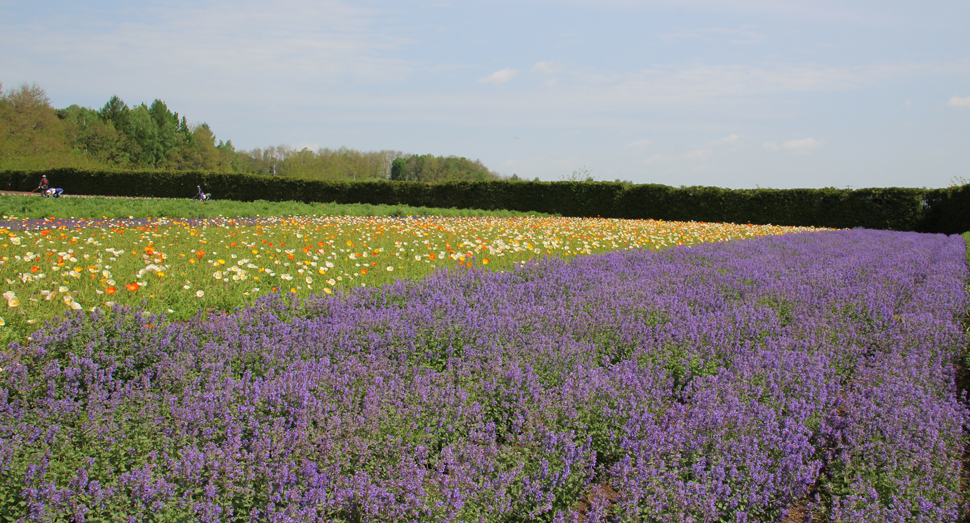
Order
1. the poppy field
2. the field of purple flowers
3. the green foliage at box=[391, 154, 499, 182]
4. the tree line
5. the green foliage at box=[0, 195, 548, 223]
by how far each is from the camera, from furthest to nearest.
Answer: the green foliage at box=[391, 154, 499, 182], the tree line, the green foliage at box=[0, 195, 548, 223], the poppy field, the field of purple flowers

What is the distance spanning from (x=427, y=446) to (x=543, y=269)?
412 cm

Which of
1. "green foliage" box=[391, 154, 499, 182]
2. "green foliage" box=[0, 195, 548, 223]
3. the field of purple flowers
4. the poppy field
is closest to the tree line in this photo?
"green foliage" box=[391, 154, 499, 182]

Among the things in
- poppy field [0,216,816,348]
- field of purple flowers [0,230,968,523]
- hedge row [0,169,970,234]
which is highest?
hedge row [0,169,970,234]

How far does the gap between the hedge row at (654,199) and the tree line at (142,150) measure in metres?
5.37

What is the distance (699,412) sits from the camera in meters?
2.98

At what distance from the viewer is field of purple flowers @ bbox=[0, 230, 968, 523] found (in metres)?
2.26

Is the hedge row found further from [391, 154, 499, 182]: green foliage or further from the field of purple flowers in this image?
[391, 154, 499, 182]: green foliage

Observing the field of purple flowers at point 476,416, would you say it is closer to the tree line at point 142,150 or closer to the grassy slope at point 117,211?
the grassy slope at point 117,211

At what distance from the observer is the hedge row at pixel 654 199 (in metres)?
21.7

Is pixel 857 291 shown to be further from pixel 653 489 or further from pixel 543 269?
pixel 653 489

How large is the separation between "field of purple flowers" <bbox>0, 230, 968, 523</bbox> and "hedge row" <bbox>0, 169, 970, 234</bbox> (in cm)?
2061

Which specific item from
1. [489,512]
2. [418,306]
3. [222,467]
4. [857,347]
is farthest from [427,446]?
[857,347]

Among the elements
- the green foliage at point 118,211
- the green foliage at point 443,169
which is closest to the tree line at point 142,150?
the green foliage at point 443,169

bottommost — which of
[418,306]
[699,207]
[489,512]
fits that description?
[489,512]
